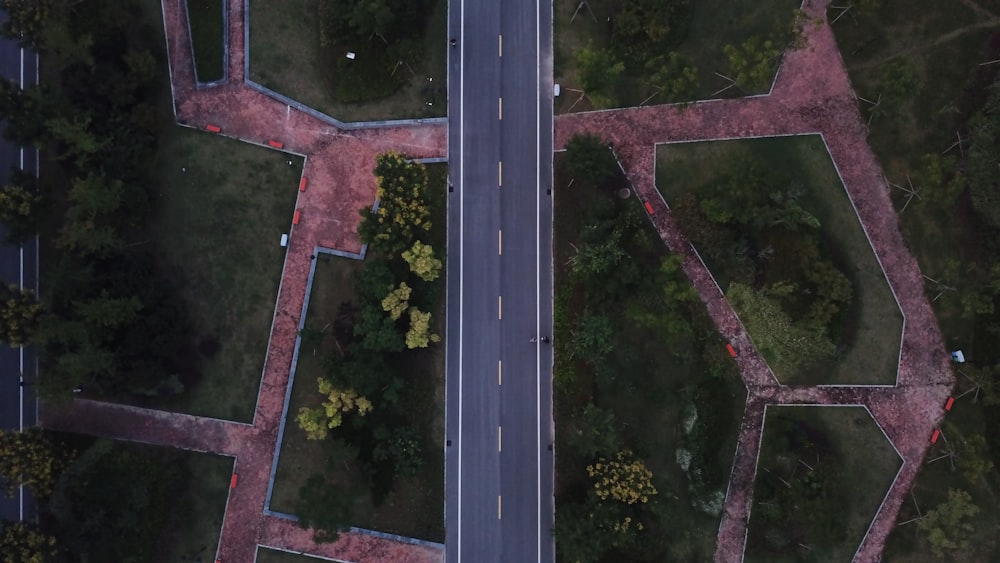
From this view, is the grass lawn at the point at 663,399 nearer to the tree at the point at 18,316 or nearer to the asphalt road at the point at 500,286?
the asphalt road at the point at 500,286

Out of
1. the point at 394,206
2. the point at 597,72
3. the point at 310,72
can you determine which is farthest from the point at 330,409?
the point at 597,72

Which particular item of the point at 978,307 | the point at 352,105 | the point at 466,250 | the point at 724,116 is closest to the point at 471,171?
the point at 466,250

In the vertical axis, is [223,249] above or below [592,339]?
above

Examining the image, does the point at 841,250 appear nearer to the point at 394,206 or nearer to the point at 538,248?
the point at 538,248

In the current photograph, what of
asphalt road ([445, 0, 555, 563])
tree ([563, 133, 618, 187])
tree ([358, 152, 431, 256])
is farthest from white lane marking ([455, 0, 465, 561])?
tree ([563, 133, 618, 187])

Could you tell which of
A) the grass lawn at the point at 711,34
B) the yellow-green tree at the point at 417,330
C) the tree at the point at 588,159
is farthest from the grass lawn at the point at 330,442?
the grass lawn at the point at 711,34
